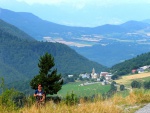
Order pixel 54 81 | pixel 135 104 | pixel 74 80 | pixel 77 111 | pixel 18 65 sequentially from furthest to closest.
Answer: pixel 18 65
pixel 74 80
pixel 54 81
pixel 135 104
pixel 77 111

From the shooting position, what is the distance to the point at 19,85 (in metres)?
115

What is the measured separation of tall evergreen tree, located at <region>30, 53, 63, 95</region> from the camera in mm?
19734

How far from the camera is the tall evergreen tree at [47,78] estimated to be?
19734 mm

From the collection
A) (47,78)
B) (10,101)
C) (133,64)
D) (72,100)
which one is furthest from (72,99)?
(133,64)

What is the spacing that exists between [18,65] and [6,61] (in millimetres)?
7889

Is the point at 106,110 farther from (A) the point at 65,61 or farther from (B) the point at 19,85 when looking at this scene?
(A) the point at 65,61

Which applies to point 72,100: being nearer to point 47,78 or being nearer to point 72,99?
point 72,99

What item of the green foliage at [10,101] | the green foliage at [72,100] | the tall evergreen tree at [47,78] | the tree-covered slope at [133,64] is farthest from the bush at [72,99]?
the tree-covered slope at [133,64]

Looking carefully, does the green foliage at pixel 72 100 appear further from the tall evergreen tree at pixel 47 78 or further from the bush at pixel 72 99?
the tall evergreen tree at pixel 47 78

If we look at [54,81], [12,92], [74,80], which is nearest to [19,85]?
[74,80]

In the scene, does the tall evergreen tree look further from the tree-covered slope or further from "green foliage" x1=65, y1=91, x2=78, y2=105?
the tree-covered slope

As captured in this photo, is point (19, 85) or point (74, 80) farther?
point (74, 80)

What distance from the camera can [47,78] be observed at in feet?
65.9

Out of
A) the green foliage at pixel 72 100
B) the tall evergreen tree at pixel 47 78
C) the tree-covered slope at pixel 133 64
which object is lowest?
the green foliage at pixel 72 100
